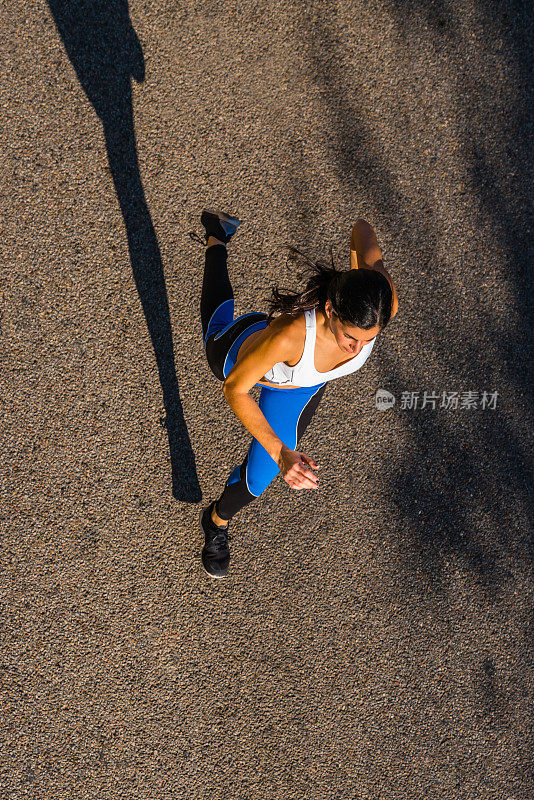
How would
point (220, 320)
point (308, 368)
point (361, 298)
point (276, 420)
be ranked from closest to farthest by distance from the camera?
point (361, 298) < point (308, 368) < point (276, 420) < point (220, 320)

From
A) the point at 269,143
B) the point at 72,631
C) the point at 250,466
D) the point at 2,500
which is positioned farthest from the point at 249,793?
the point at 269,143

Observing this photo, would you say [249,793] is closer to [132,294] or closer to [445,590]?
[445,590]

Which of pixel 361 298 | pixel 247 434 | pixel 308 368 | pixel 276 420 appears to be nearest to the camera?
pixel 361 298

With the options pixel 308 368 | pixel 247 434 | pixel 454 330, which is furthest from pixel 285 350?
pixel 454 330

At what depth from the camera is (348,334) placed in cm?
203

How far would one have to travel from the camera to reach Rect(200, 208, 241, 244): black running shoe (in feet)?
10.3

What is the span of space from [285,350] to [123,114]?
2.08 metres

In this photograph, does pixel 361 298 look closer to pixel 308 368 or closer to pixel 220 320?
pixel 308 368

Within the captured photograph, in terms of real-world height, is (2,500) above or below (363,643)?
above

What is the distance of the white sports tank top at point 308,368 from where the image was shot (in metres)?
2.18

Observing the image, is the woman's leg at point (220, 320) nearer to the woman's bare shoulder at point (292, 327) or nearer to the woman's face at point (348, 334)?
the woman's bare shoulder at point (292, 327)

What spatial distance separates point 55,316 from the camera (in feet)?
10.3

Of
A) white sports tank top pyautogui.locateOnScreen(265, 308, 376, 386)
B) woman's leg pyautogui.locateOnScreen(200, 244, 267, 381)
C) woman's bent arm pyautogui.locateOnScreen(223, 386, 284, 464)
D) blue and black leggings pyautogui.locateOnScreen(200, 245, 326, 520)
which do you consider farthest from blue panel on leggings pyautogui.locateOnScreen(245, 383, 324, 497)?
woman's bent arm pyautogui.locateOnScreen(223, 386, 284, 464)

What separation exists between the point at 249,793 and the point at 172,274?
115 inches
